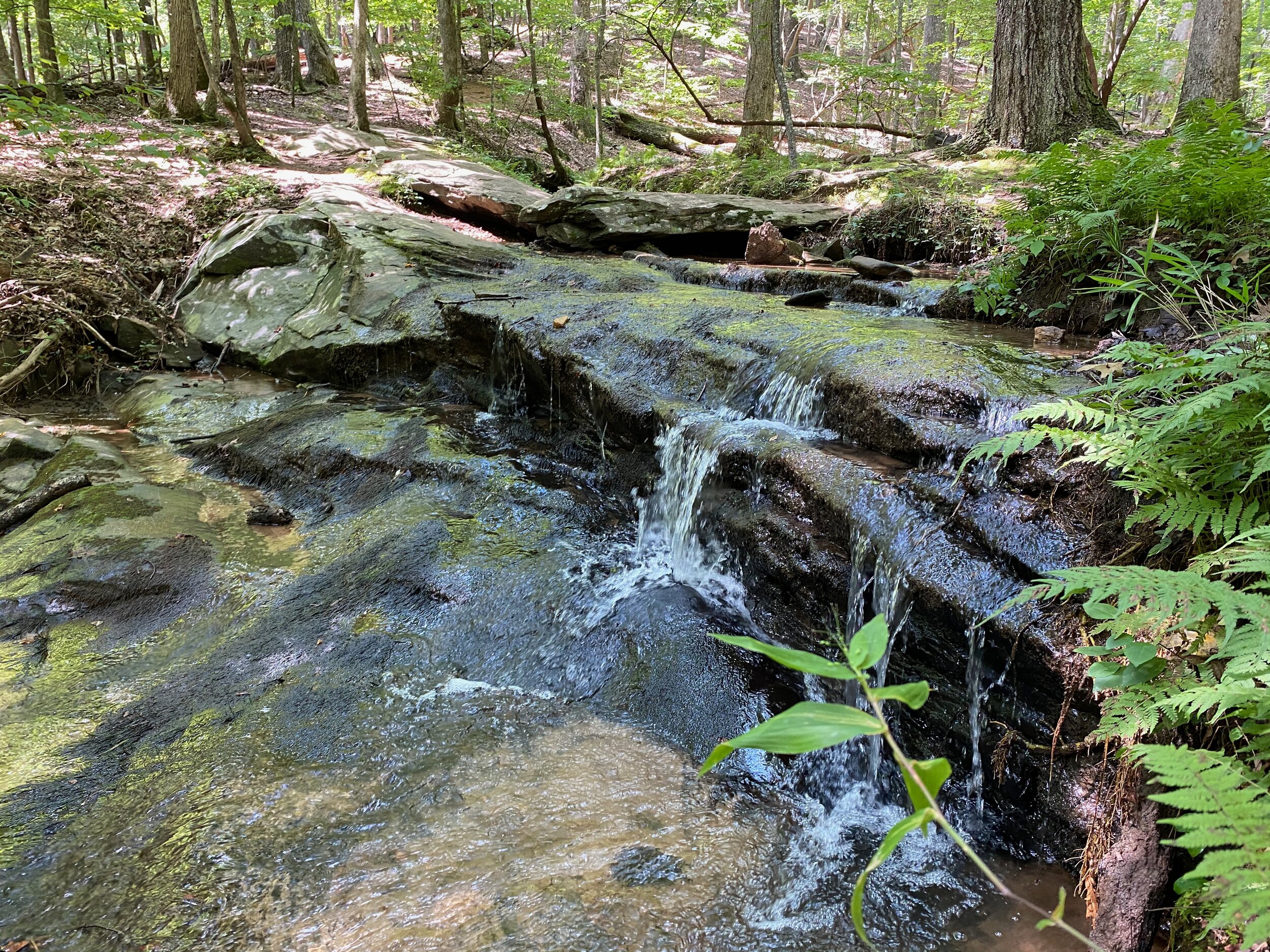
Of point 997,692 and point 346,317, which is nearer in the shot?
point 997,692

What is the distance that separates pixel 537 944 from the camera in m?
2.27

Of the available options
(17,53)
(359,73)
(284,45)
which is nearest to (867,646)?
(359,73)

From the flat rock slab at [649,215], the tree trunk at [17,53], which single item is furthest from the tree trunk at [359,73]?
the tree trunk at [17,53]

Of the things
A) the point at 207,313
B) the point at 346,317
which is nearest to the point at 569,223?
the point at 346,317

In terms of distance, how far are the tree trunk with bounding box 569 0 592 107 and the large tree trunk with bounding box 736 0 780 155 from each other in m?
4.43

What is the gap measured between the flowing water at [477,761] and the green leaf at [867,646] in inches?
74.7

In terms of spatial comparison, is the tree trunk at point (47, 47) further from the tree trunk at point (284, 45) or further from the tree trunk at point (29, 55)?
the tree trunk at point (284, 45)

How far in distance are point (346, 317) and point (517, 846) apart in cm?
706

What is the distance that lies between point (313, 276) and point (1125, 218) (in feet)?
29.3

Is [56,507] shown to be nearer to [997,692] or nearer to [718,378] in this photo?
[718,378]

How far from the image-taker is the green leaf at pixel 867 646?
90 centimetres

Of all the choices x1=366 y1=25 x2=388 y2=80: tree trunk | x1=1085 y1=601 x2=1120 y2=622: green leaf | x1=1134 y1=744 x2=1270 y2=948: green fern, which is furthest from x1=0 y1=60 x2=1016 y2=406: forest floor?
x1=366 y1=25 x2=388 y2=80: tree trunk

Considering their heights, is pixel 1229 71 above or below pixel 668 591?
above

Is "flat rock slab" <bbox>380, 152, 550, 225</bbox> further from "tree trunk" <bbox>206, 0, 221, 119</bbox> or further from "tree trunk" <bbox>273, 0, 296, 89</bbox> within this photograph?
"tree trunk" <bbox>273, 0, 296, 89</bbox>
